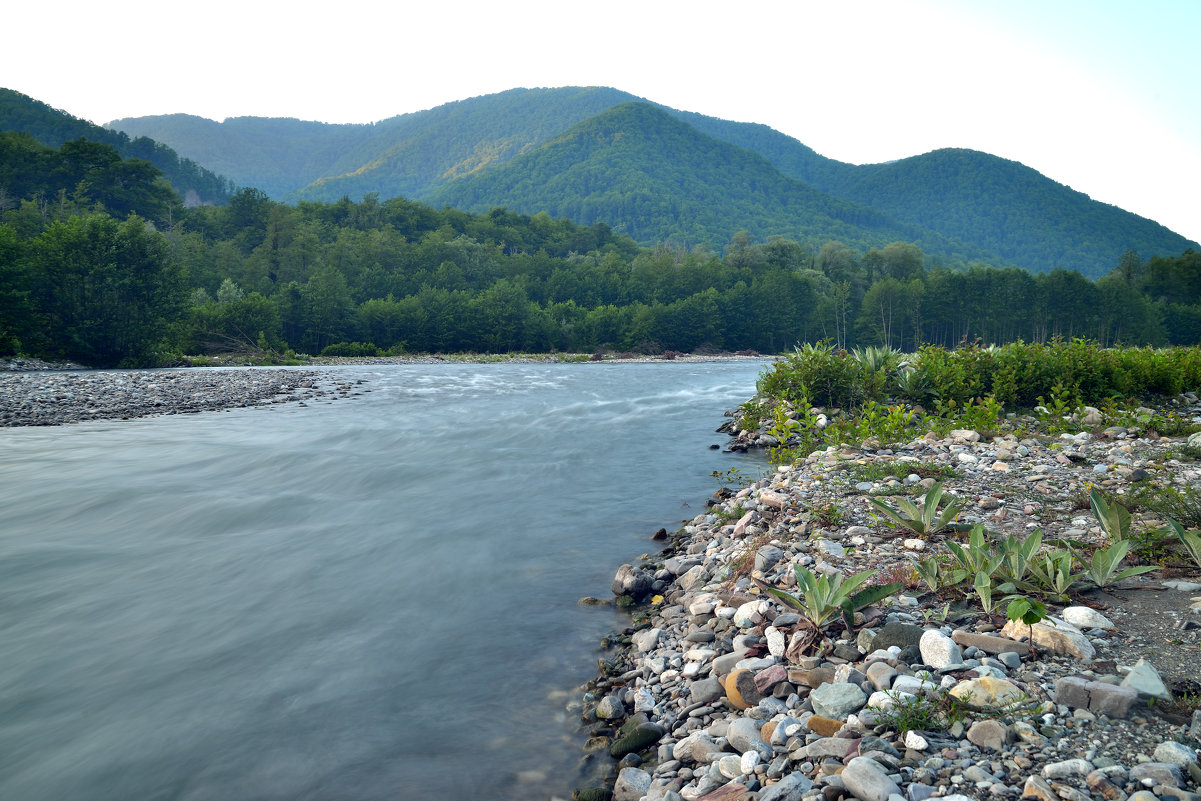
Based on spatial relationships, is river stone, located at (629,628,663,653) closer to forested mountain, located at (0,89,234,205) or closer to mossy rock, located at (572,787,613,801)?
mossy rock, located at (572,787,613,801)

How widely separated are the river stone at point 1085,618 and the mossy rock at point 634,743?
116 inches

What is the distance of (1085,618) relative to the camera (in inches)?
164

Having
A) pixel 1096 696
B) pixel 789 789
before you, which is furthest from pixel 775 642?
pixel 1096 696

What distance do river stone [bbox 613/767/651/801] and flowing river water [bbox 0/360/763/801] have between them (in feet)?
1.45

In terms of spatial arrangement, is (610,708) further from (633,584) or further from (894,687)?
(633,584)

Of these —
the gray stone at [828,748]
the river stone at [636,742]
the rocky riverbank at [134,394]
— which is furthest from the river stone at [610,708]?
the rocky riverbank at [134,394]

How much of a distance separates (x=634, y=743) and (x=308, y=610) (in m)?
4.80

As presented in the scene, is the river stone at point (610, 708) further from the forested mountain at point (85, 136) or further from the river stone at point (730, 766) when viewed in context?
the forested mountain at point (85, 136)

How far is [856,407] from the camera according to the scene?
15.7m

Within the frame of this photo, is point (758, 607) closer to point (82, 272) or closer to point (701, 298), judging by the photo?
point (82, 272)

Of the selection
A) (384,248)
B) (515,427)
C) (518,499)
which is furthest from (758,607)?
(384,248)

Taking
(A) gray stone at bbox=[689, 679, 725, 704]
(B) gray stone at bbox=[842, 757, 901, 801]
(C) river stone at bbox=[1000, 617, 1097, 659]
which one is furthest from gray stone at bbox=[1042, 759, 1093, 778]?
(A) gray stone at bbox=[689, 679, 725, 704]

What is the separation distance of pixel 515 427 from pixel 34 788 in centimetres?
1696

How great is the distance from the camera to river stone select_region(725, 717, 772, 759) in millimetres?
3639
